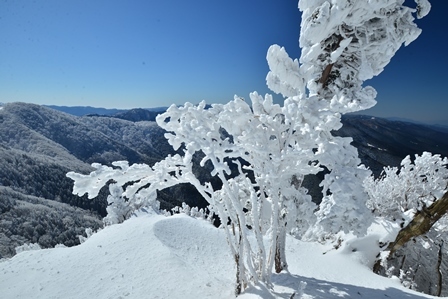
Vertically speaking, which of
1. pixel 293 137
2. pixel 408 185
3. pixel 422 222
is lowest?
pixel 422 222

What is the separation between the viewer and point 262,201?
16.9 ft

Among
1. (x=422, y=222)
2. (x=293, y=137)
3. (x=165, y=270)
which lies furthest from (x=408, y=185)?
(x=165, y=270)

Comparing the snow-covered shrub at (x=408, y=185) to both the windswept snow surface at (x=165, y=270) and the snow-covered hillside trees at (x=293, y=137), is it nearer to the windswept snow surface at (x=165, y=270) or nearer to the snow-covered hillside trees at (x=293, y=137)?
the windswept snow surface at (x=165, y=270)

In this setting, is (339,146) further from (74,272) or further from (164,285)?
(74,272)

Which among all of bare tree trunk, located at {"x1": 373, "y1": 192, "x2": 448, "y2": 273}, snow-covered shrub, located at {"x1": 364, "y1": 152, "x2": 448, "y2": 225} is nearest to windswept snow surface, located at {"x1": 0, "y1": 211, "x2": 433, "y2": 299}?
bare tree trunk, located at {"x1": 373, "y1": 192, "x2": 448, "y2": 273}

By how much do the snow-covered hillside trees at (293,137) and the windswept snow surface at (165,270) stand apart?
0.96 metres

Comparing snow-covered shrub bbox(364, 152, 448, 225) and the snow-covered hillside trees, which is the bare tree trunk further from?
the snow-covered hillside trees

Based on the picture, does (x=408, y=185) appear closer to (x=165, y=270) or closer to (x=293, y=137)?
(x=293, y=137)

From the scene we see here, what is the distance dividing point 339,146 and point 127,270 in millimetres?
5155

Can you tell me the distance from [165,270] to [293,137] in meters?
3.97

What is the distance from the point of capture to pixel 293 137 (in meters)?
4.77

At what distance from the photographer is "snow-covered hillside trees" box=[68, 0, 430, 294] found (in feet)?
12.5

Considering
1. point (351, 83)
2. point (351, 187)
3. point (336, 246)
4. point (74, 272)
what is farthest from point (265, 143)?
point (336, 246)

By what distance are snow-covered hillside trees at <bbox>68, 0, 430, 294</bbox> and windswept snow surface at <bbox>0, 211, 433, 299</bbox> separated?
0.96 meters
